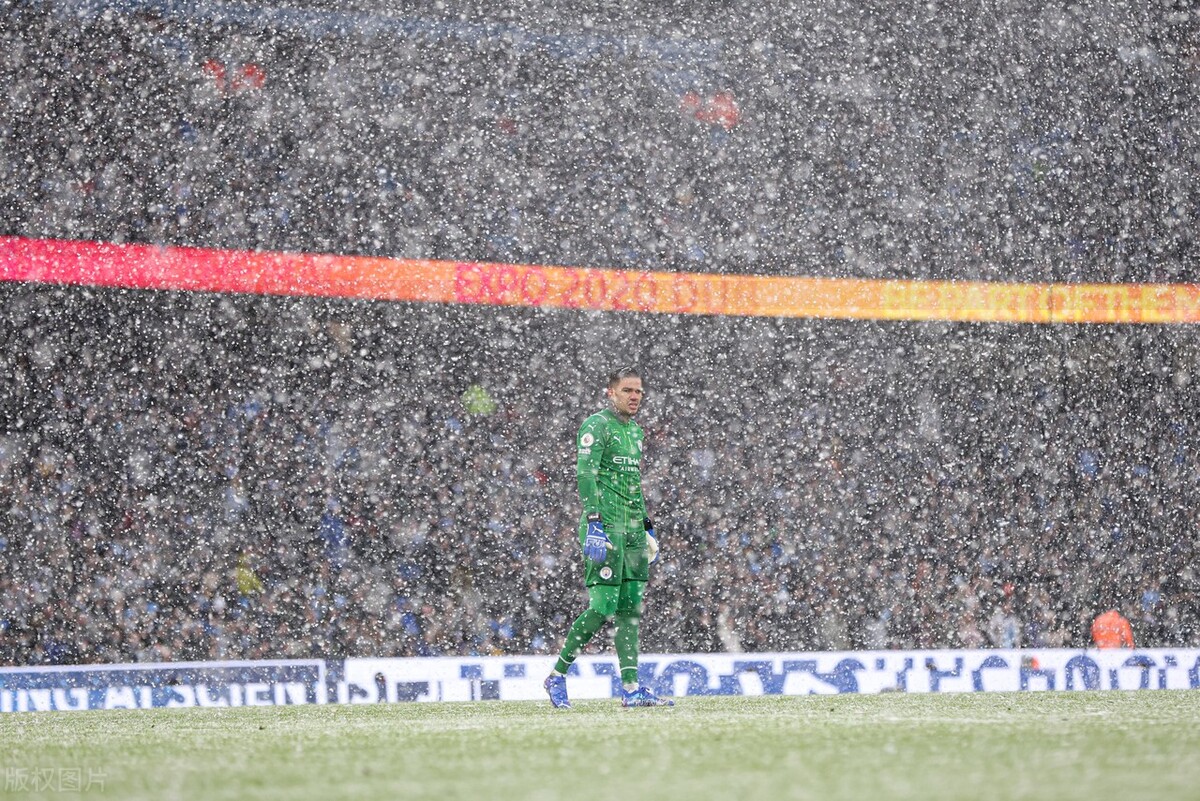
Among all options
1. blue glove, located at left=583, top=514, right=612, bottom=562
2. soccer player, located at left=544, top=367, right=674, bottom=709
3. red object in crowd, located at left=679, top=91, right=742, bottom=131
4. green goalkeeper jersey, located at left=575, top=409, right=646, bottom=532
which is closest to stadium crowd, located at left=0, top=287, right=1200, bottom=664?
red object in crowd, located at left=679, top=91, right=742, bottom=131

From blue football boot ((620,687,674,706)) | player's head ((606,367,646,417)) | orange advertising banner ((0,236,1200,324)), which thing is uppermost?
orange advertising banner ((0,236,1200,324))

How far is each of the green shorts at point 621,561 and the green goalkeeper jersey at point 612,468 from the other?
0.03m

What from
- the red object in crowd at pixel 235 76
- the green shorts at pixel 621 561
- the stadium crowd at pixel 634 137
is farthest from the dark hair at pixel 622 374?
the red object in crowd at pixel 235 76

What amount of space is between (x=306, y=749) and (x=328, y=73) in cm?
425

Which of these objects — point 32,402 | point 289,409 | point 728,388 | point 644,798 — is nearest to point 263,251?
point 289,409

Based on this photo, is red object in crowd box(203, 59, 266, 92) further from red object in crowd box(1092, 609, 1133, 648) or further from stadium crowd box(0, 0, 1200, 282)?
red object in crowd box(1092, 609, 1133, 648)

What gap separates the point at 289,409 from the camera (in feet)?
21.4

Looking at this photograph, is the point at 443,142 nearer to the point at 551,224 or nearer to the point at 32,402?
the point at 551,224

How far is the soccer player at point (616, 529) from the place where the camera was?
15.3 ft

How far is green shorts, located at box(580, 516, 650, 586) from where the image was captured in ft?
15.3

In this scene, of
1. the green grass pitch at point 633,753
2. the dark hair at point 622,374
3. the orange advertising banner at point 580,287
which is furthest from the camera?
the orange advertising banner at point 580,287

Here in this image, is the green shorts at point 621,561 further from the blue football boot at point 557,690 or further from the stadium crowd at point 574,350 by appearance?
the stadium crowd at point 574,350

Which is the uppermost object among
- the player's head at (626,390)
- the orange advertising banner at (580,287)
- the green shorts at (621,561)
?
the orange advertising banner at (580,287)

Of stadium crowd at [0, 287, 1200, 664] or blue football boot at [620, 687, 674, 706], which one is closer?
blue football boot at [620, 687, 674, 706]
